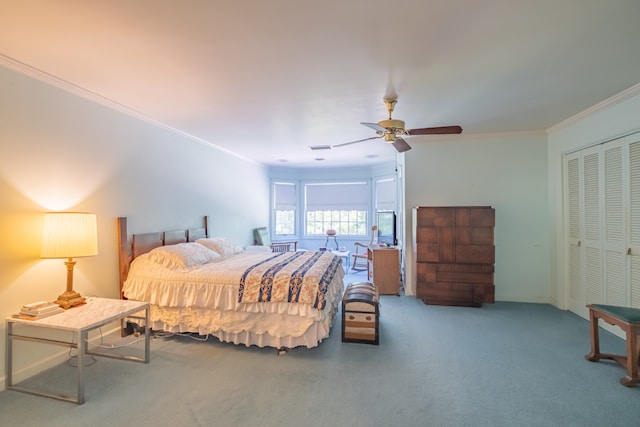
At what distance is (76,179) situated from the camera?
290 cm

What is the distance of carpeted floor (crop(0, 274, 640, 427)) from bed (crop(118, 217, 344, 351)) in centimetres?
20

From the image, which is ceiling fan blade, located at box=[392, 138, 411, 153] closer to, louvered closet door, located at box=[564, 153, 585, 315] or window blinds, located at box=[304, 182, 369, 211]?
louvered closet door, located at box=[564, 153, 585, 315]

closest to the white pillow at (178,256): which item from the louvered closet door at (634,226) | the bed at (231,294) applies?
the bed at (231,294)

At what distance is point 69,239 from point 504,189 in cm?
554

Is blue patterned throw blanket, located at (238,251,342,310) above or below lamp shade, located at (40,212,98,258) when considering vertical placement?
below

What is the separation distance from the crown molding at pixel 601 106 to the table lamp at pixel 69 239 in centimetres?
537

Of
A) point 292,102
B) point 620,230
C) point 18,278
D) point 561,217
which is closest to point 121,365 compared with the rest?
point 18,278

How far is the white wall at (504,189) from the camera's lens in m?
4.53

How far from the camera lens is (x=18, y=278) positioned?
8.02ft

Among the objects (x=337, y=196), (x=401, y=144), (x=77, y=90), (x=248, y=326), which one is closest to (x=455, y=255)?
(x=401, y=144)

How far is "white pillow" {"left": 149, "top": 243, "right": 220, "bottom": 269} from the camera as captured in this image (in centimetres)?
337

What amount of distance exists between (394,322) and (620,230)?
8.95ft

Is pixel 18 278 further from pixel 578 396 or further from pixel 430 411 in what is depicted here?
pixel 578 396

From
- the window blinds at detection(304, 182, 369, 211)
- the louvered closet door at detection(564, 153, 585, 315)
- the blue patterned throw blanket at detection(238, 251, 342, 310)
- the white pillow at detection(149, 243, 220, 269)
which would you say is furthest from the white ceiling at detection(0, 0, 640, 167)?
the window blinds at detection(304, 182, 369, 211)
